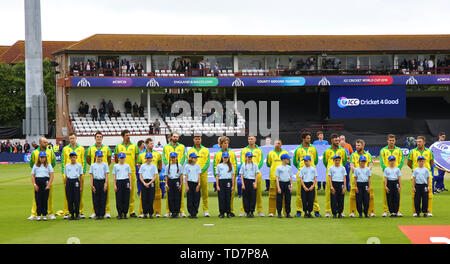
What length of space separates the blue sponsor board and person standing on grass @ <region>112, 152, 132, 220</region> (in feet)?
124

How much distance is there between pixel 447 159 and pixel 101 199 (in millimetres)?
11352

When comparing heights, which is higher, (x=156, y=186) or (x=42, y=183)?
(x=42, y=183)

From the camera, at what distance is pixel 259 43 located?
178ft

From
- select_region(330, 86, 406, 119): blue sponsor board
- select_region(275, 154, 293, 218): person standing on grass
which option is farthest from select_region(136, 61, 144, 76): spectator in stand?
select_region(275, 154, 293, 218): person standing on grass

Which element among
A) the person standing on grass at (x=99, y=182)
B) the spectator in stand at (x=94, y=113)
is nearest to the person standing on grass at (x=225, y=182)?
the person standing on grass at (x=99, y=182)

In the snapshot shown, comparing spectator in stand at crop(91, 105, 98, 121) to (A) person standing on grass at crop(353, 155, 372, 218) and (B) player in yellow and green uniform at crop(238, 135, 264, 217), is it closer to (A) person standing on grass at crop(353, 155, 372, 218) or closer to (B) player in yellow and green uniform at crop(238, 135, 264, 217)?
(B) player in yellow and green uniform at crop(238, 135, 264, 217)

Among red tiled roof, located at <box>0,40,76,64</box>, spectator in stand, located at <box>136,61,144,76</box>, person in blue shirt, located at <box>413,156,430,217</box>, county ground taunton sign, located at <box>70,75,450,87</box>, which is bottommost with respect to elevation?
person in blue shirt, located at <box>413,156,430,217</box>

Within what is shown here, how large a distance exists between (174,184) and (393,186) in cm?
512

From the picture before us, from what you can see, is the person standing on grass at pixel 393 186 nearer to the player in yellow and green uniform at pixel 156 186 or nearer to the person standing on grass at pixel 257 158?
the person standing on grass at pixel 257 158

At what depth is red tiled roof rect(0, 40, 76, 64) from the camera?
76.7 m

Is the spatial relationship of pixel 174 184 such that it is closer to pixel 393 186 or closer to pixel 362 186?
pixel 362 186

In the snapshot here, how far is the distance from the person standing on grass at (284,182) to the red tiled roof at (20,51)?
65.0m

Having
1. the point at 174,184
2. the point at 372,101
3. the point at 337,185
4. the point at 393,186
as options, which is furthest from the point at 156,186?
the point at 372,101

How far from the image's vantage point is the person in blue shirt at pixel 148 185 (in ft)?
49.5
